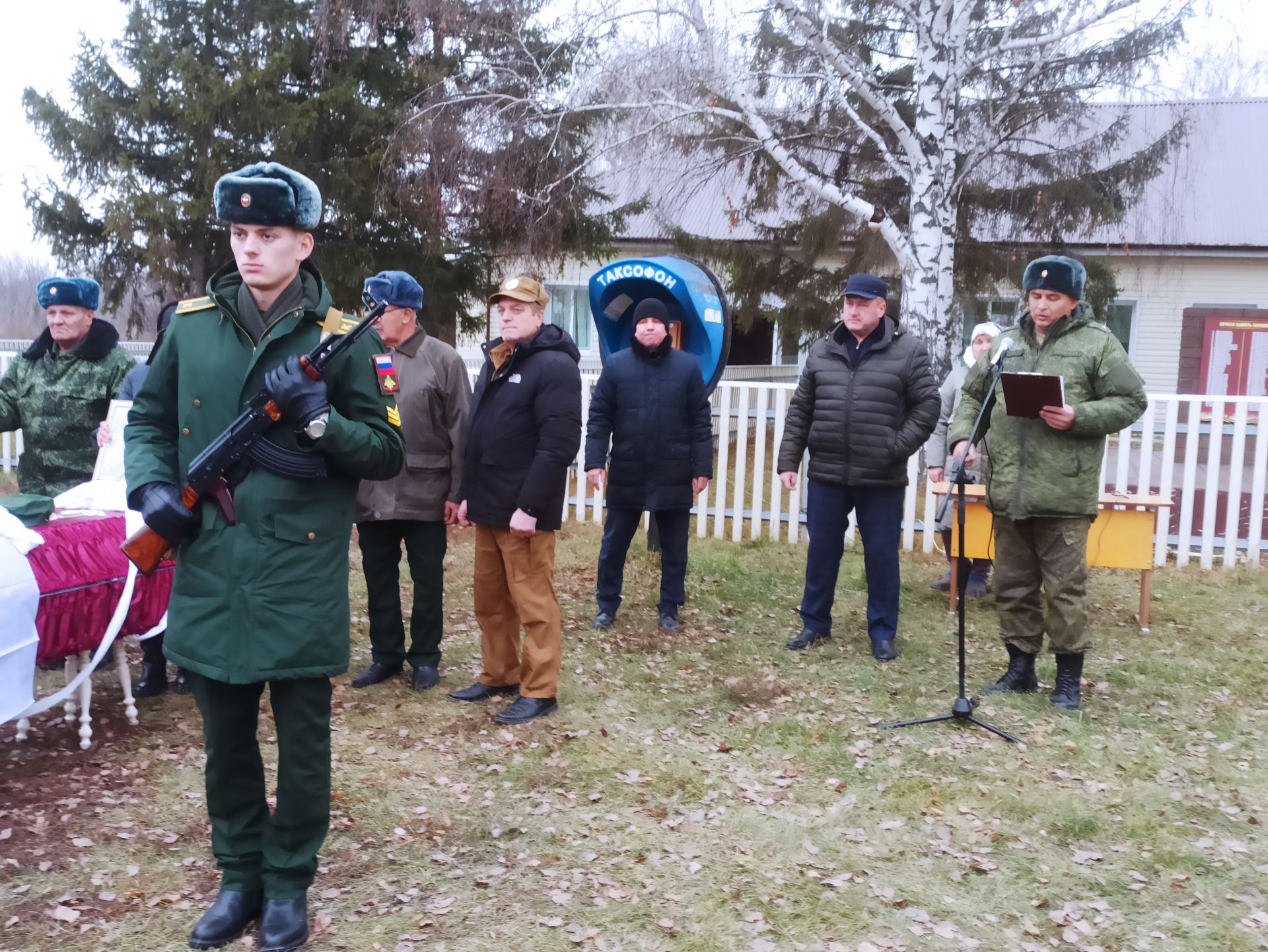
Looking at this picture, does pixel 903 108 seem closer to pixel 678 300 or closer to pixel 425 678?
pixel 678 300

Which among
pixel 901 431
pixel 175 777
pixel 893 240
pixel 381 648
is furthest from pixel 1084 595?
pixel 893 240

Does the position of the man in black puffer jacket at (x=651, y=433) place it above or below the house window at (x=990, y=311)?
below

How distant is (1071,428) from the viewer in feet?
15.8

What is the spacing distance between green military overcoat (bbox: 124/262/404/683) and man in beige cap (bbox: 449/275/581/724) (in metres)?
1.74

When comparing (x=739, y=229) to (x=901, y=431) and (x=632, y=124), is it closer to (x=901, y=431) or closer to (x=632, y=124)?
(x=632, y=124)

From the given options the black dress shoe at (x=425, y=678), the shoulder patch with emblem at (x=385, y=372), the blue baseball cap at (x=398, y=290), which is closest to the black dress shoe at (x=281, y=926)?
the shoulder patch with emblem at (x=385, y=372)

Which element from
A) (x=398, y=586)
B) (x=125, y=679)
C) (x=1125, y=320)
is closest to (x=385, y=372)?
(x=398, y=586)

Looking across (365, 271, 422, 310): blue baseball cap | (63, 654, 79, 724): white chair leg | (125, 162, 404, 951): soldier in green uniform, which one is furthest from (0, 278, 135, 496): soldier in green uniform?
(125, 162, 404, 951): soldier in green uniform

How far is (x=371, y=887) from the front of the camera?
11.1 ft

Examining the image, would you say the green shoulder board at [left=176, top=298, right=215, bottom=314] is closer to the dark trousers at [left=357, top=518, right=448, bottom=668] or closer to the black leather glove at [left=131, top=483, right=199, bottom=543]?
the black leather glove at [left=131, top=483, right=199, bottom=543]

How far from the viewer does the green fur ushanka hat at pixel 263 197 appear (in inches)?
109

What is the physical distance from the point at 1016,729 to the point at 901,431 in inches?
67.3

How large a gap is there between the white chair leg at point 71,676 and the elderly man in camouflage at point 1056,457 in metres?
4.03

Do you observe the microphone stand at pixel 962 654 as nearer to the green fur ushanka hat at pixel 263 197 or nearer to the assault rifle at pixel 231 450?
the assault rifle at pixel 231 450
